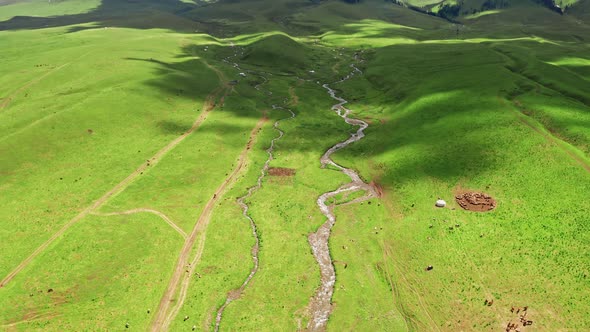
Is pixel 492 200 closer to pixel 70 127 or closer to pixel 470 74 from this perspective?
pixel 470 74

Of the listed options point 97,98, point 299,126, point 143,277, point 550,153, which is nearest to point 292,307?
point 143,277

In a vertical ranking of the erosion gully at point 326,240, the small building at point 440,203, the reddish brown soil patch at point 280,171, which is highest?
the small building at point 440,203

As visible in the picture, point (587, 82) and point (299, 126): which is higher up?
point (587, 82)

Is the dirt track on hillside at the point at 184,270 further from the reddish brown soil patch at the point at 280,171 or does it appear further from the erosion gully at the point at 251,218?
the reddish brown soil patch at the point at 280,171

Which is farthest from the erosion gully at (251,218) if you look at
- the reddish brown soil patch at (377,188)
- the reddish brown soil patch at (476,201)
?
the reddish brown soil patch at (476,201)

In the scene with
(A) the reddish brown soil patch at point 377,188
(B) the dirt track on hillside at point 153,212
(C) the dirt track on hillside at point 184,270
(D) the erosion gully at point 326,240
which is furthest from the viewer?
(A) the reddish brown soil patch at point 377,188

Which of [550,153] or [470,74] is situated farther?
[470,74]
